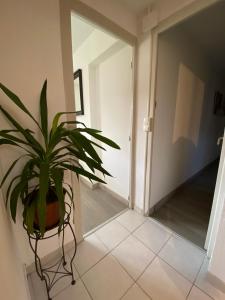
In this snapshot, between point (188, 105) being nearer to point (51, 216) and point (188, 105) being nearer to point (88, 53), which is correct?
point (88, 53)

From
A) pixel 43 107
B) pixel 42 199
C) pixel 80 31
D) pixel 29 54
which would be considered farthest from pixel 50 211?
pixel 80 31

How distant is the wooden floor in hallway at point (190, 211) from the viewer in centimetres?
166

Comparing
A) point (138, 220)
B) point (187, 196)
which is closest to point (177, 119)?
point (187, 196)

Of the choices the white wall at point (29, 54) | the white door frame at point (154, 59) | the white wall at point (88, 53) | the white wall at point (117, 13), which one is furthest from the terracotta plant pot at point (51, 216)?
the white wall at point (88, 53)

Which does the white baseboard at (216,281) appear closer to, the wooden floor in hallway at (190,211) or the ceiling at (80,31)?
the wooden floor in hallway at (190,211)

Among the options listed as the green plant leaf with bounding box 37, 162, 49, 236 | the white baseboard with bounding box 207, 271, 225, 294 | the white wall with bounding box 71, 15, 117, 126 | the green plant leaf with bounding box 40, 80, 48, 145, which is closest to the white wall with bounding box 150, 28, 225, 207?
the white wall with bounding box 71, 15, 117, 126

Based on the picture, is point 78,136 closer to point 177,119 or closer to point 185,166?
point 177,119

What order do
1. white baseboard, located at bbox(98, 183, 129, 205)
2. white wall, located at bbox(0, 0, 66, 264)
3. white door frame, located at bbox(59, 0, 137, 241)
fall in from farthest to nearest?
white baseboard, located at bbox(98, 183, 129, 205), white door frame, located at bbox(59, 0, 137, 241), white wall, located at bbox(0, 0, 66, 264)

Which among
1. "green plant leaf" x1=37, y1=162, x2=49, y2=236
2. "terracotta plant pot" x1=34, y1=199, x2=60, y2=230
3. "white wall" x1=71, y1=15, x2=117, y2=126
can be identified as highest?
"white wall" x1=71, y1=15, x2=117, y2=126

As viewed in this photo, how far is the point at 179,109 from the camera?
6.47 ft

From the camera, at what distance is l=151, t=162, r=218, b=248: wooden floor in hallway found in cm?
166

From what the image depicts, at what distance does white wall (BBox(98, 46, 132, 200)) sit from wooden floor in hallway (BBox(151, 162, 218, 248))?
598 mm

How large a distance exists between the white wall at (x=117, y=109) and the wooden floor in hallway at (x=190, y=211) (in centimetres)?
60

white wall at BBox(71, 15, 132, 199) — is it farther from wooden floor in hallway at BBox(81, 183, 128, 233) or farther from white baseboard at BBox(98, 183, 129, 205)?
wooden floor in hallway at BBox(81, 183, 128, 233)
